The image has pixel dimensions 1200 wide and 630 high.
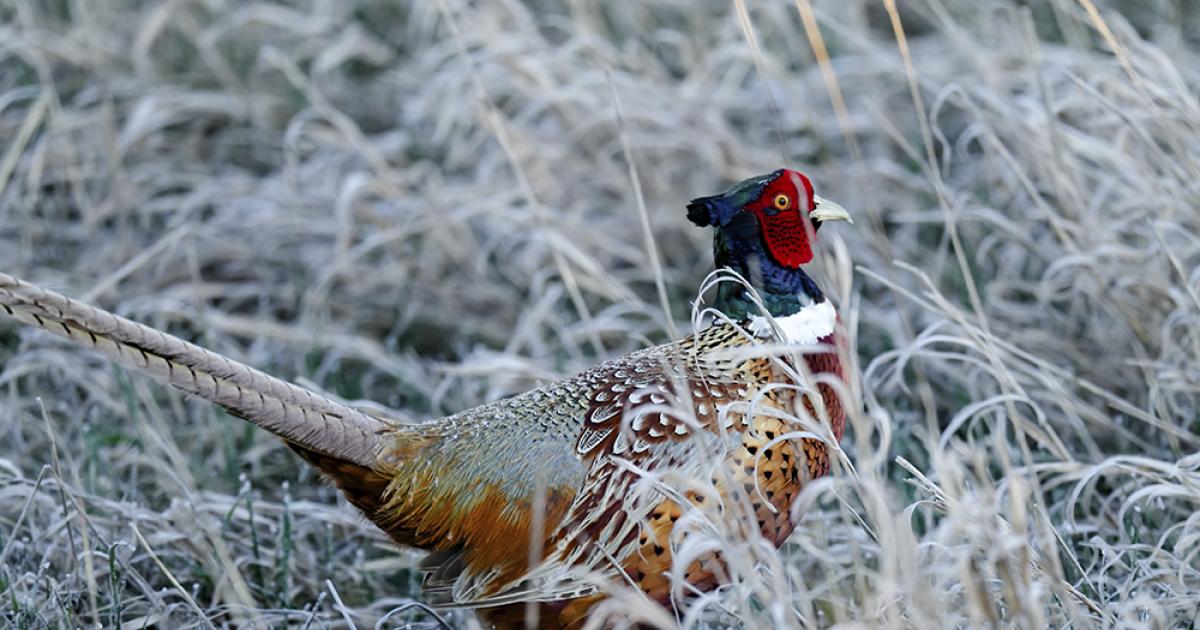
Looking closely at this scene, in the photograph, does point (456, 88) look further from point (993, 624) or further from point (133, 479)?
point (993, 624)

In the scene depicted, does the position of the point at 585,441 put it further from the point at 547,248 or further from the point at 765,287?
the point at 547,248

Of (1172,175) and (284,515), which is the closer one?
(284,515)

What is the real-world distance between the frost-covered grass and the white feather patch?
141mm

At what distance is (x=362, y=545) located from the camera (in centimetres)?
296

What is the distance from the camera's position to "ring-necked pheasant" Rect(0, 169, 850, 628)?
2.24 meters

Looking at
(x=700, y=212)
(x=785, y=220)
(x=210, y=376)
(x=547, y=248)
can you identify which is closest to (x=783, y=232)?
(x=785, y=220)

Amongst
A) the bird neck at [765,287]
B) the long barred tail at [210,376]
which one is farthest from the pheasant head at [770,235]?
the long barred tail at [210,376]

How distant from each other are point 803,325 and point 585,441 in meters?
0.45

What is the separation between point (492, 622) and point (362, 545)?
62 centimetres

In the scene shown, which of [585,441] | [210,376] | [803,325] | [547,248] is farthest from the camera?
[547,248]

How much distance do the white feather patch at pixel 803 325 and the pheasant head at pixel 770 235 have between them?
14mm

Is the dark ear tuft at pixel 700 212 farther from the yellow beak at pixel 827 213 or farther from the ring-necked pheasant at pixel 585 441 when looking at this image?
the yellow beak at pixel 827 213

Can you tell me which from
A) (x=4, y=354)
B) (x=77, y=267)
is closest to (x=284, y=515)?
(x=4, y=354)

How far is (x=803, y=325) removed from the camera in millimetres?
2469
